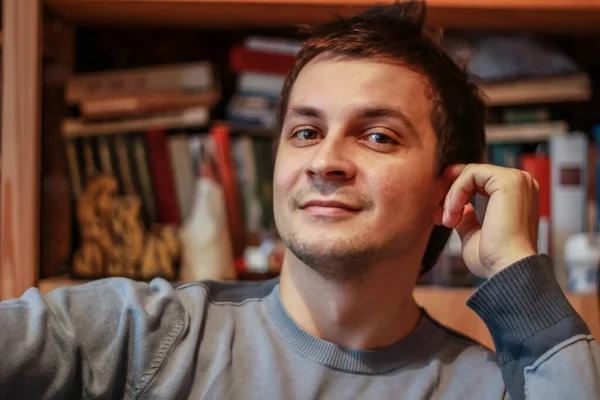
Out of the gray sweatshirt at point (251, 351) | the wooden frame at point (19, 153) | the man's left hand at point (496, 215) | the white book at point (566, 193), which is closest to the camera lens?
the gray sweatshirt at point (251, 351)

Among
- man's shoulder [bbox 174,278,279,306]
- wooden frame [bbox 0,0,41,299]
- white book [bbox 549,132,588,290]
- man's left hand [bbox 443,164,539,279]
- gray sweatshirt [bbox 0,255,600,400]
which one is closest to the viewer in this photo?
gray sweatshirt [bbox 0,255,600,400]

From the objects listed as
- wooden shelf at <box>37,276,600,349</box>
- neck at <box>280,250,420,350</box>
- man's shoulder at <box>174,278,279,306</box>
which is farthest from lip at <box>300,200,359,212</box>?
wooden shelf at <box>37,276,600,349</box>

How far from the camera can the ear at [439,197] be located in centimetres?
99

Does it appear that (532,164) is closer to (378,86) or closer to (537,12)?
(537,12)

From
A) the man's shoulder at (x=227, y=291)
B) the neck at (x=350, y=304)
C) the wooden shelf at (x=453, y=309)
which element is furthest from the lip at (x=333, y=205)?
the wooden shelf at (x=453, y=309)

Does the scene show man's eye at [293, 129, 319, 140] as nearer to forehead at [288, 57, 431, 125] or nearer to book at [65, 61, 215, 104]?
forehead at [288, 57, 431, 125]

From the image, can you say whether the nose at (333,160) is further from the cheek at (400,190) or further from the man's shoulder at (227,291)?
the man's shoulder at (227,291)

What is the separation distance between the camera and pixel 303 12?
1286 mm

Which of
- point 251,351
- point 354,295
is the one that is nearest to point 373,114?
point 354,295

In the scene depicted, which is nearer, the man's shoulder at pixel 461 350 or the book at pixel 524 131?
the man's shoulder at pixel 461 350

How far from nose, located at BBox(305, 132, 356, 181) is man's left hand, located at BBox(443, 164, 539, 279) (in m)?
0.17

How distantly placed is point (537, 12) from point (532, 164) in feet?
1.07

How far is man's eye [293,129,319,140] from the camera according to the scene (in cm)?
97

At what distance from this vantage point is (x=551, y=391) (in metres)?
0.77
